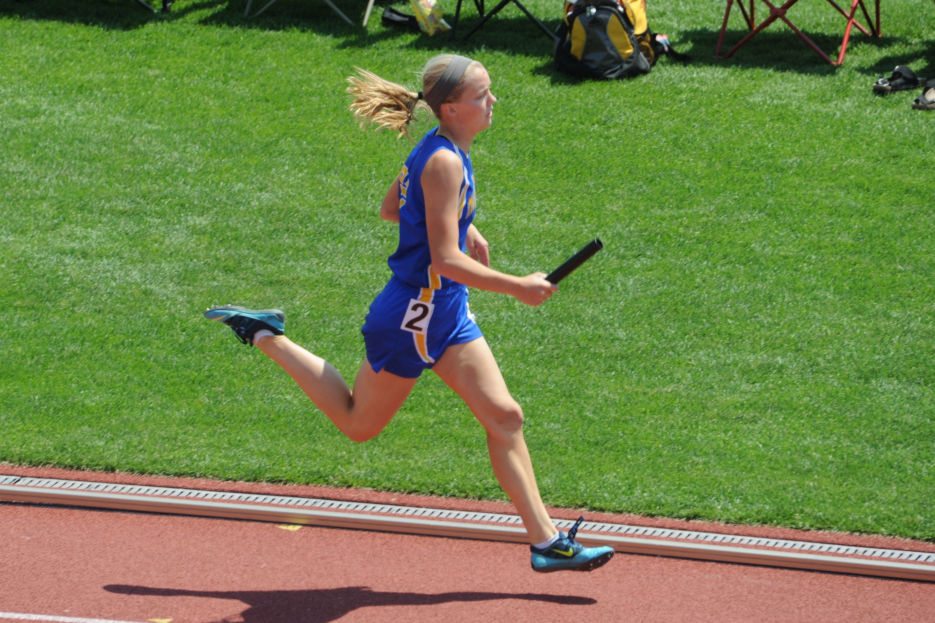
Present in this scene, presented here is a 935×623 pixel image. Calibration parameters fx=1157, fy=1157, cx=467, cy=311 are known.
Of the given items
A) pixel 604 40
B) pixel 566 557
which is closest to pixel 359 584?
pixel 566 557

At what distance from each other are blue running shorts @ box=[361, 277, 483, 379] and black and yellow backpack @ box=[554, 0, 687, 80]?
276 inches

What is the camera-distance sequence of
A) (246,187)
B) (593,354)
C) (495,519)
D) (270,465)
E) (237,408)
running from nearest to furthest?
(495,519)
(270,465)
(237,408)
(593,354)
(246,187)

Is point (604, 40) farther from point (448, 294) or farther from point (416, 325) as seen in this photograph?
point (416, 325)

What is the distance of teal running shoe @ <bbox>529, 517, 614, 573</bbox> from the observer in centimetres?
472

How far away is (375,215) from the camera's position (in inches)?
368

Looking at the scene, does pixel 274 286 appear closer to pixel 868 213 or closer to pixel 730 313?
pixel 730 313

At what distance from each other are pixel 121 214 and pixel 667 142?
4.72 m

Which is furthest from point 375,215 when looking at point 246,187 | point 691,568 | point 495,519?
point 691,568

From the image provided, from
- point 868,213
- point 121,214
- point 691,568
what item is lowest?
point 121,214

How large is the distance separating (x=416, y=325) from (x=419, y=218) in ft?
1.43

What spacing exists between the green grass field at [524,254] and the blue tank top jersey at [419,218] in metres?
1.60

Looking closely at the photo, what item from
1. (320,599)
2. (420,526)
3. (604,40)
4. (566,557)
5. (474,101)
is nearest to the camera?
(474,101)

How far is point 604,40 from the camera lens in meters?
11.3

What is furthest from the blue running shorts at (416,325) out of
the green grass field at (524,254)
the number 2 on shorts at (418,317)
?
the green grass field at (524,254)
